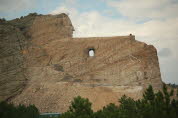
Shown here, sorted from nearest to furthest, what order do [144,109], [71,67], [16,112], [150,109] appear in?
[150,109]
[144,109]
[16,112]
[71,67]

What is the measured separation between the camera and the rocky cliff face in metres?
32.8

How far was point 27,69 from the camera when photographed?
37188 millimetres

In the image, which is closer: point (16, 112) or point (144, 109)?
point (144, 109)

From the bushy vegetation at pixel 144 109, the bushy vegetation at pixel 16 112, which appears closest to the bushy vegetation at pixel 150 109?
the bushy vegetation at pixel 144 109

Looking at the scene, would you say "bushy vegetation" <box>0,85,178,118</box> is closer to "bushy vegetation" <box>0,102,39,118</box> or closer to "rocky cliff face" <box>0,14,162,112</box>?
"bushy vegetation" <box>0,102,39,118</box>

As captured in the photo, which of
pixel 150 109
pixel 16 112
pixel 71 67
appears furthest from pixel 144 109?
pixel 71 67

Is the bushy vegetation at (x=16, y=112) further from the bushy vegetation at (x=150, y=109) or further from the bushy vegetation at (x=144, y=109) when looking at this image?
the bushy vegetation at (x=150, y=109)

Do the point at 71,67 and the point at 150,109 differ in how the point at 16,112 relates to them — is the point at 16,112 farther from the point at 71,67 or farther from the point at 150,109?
the point at 150,109

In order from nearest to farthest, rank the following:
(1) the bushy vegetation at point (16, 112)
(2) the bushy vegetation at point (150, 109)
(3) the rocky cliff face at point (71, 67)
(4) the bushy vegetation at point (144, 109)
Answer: (2) the bushy vegetation at point (150, 109) → (4) the bushy vegetation at point (144, 109) → (1) the bushy vegetation at point (16, 112) → (3) the rocky cliff face at point (71, 67)

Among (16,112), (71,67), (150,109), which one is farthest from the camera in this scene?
(71,67)

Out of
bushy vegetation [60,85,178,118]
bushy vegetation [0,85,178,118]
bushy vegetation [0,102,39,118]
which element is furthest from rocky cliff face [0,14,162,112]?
bushy vegetation [60,85,178,118]

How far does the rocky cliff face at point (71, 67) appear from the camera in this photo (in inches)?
1293

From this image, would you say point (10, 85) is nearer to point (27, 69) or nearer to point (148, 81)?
point (27, 69)

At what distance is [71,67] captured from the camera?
36062 millimetres
